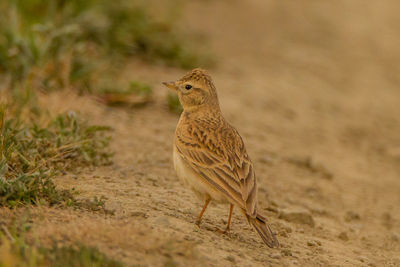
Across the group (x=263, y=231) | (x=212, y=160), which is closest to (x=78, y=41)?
(x=212, y=160)

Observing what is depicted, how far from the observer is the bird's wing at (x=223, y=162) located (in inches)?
189

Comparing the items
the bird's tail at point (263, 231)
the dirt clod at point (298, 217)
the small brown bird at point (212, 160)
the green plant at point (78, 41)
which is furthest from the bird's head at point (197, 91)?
the green plant at point (78, 41)

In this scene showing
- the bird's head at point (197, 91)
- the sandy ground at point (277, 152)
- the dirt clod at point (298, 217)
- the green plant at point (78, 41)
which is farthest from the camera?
the green plant at point (78, 41)

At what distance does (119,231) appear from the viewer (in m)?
4.20

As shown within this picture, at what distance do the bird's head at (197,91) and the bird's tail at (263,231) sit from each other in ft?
4.76

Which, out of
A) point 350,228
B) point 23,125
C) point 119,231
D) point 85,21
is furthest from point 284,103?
point 119,231

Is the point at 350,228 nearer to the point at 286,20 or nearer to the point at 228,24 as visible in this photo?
the point at 228,24

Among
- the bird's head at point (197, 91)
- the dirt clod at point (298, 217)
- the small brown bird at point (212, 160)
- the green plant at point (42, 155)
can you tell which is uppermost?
the bird's head at point (197, 91)

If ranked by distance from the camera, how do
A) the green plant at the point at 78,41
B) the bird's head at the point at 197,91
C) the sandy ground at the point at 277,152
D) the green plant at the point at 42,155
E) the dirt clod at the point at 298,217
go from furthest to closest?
the green plant at the point at 78,41 < the dirt clod at the point at 298,217 < the bird's head at the point at 197,91 < the green plant at the point at 42,155 < the sandy ground at the point at 277,152

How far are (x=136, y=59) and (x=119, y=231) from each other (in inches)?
251

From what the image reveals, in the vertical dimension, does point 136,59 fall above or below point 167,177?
above


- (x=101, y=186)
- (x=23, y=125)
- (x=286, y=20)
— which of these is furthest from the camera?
(x=286, y=20)

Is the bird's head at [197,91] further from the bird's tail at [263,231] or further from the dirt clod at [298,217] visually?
the bird's tail at [263,231]

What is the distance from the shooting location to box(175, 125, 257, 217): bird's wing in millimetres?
4797
